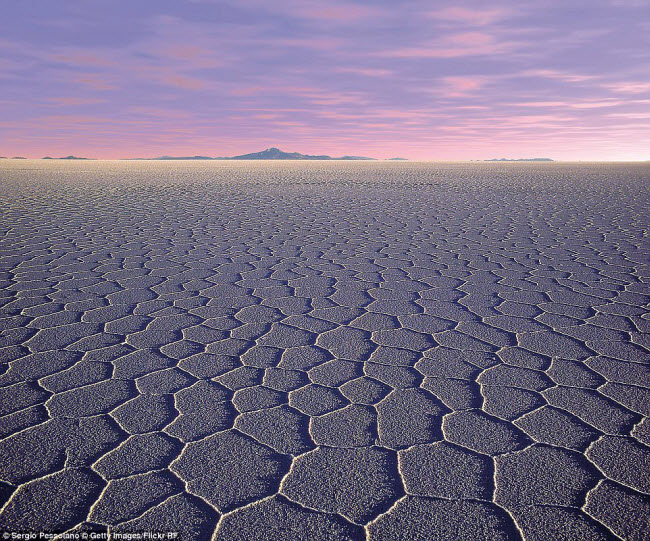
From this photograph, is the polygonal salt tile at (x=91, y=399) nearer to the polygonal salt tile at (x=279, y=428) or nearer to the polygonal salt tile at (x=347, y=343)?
the polygonal salt tile at (x=279, y=428)

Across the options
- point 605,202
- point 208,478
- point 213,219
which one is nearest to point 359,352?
point 208,478

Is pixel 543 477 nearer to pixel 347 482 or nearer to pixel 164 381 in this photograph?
pixel 347 482

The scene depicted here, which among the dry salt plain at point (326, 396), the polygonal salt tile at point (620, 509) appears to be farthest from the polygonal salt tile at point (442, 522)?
the polygonal salt tile at point (620, 509)

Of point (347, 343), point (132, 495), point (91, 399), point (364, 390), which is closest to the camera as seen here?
point (132, 495)

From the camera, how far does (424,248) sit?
5.61 meters

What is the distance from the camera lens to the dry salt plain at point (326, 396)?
1518 millimetres

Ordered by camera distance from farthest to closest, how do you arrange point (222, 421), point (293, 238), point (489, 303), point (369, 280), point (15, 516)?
point (293, 238)
point (369, 280)
point (489, 303)
point (222, 421)
point (15, 516)

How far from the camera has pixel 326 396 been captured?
2.20 meters

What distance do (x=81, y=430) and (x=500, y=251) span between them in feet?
15.0

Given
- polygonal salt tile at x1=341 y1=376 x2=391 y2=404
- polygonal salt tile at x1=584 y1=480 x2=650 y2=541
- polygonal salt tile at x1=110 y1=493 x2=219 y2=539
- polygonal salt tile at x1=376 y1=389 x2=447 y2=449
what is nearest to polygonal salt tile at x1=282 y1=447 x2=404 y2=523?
polygonal salt tile at x1=376 y1=389 x2=447 y2=449

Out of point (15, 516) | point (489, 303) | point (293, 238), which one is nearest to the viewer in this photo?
point (15, 516)

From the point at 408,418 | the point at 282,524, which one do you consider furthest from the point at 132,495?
the point at 408,418

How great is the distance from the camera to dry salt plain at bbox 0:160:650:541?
1.52 m

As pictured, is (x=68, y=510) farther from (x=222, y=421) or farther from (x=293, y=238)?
(x=293, y=238)
